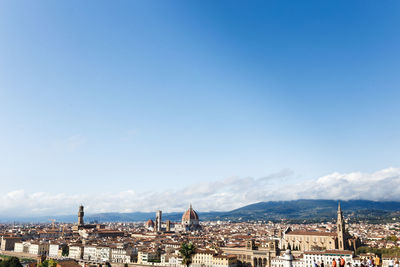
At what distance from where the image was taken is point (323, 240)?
72.3 metres

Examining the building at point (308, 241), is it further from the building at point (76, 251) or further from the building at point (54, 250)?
the building at point (54, 250)

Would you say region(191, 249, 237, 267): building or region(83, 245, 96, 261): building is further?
region(83, 245, 96, 261): building

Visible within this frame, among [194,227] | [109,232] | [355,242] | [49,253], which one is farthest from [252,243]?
[194,227]

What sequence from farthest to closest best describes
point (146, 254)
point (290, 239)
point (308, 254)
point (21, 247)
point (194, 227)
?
1. point (194, 227)
2. point (21, 247)
3. point (290, 239)
4. point (146, 254)
5. point (308, 254)

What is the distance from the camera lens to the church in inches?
2778

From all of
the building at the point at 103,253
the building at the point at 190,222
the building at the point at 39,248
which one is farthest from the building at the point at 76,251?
the building at the point at 190,222

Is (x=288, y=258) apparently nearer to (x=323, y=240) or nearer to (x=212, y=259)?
(x=212, y=259)

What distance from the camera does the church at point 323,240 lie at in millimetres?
70562

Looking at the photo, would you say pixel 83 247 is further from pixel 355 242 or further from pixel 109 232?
pixel 355 242

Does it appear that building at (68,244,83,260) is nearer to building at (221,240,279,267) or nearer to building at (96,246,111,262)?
building at (96,246,111,262)

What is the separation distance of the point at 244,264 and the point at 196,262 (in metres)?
7.97

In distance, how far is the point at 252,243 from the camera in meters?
62.9

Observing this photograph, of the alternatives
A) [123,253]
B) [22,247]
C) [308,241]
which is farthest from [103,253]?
[308,241]

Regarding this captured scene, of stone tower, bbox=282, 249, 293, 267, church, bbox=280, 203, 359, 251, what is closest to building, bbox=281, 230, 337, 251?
church, bbox=280, 203, 359, 251
